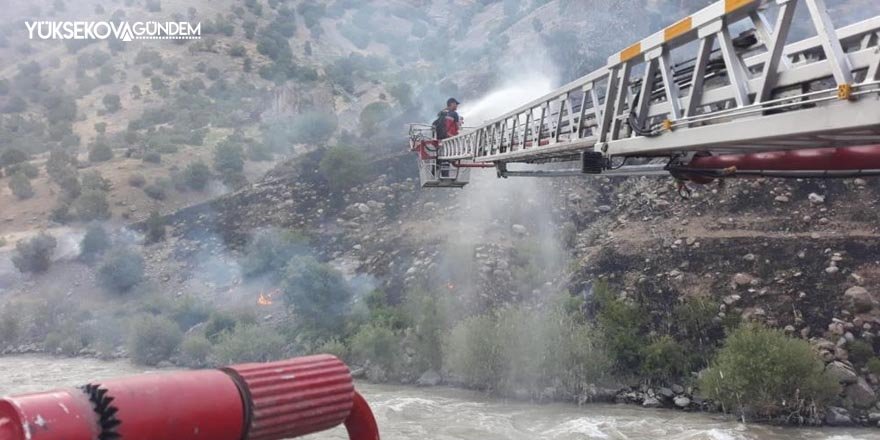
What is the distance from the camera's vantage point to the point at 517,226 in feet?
90.3

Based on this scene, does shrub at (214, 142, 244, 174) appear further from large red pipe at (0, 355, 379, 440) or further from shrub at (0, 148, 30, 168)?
large red pipe at (0, 355, 379, 440)

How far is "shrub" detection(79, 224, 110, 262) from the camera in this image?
31.7 meters

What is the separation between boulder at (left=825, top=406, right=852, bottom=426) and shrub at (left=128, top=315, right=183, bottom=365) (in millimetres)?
20725

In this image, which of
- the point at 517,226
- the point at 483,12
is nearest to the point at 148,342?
the point at 517,226

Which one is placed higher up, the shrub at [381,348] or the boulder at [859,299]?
the boulder at [859,299]

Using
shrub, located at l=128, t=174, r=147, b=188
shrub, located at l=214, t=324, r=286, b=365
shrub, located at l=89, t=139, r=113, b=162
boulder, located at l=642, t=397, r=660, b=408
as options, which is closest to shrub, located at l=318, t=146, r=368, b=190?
shrub, located at l=214, t=324, r=286, b=365

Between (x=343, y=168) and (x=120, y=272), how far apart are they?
10833 mm

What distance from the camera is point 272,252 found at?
29.3 m

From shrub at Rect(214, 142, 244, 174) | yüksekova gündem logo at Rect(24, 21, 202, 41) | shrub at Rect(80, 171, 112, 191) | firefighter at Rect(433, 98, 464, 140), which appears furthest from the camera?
yüksekova gündem logo at Rect(24, 21, 202, 41)

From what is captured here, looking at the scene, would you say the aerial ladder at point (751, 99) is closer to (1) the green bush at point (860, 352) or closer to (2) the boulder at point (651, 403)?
(2) the boulder at point (651, 403)

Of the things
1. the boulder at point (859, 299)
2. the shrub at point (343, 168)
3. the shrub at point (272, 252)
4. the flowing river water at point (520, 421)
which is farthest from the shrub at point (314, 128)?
the boulder at point (859, 299)

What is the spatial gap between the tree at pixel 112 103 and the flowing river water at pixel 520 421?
3487 cm

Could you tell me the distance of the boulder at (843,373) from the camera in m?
17.8

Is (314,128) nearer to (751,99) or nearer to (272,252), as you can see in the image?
(272,252)
